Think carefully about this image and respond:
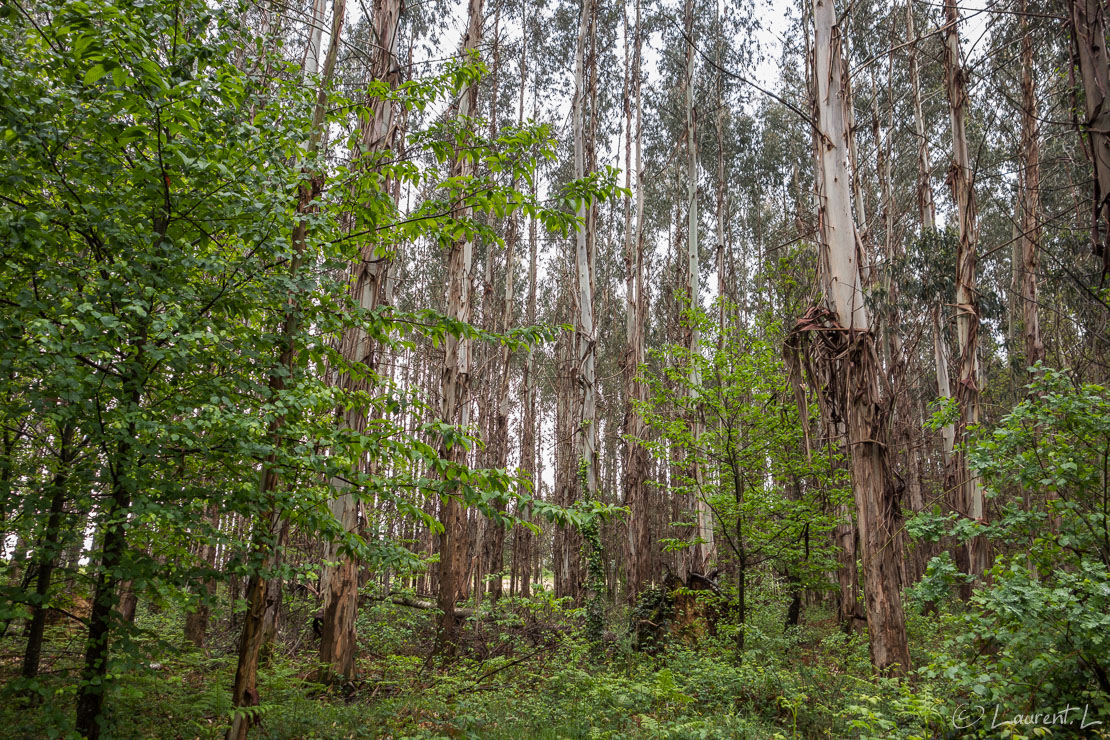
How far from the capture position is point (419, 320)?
384 centimetres

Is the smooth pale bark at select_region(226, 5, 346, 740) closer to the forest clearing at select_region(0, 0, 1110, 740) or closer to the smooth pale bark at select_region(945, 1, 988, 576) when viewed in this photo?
the forest clearing at select_region(0, 0, 1110, 740)

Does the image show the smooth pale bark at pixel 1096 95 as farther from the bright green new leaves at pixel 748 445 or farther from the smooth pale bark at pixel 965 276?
the smooth pale bark at pixel 965 276

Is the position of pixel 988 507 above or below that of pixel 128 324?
below

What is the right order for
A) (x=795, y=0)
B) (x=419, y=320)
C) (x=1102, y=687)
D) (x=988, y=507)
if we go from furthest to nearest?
1. (x=795, y=0)
2. (x=988, y=507)
3. (x=419, y=320)
4. (x=1102, y=687)

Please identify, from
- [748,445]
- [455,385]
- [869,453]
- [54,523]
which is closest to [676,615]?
[748,445]

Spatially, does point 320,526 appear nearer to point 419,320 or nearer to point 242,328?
point 242,328

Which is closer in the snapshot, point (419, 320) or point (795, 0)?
point (419, 320)

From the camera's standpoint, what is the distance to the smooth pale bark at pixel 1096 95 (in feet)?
11.6

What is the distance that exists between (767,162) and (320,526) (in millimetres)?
23016

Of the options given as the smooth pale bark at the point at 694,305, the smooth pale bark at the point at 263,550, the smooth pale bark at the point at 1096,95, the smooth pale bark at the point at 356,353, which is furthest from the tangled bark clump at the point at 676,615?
the smooth pale bark at the point at 1096,95

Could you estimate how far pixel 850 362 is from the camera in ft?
15.7

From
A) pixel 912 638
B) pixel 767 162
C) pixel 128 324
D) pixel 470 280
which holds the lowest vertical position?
pixel 912 638

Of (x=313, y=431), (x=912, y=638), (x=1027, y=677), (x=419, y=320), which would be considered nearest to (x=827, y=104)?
(x=419, y=320)

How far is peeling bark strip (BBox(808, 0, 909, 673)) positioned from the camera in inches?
177
